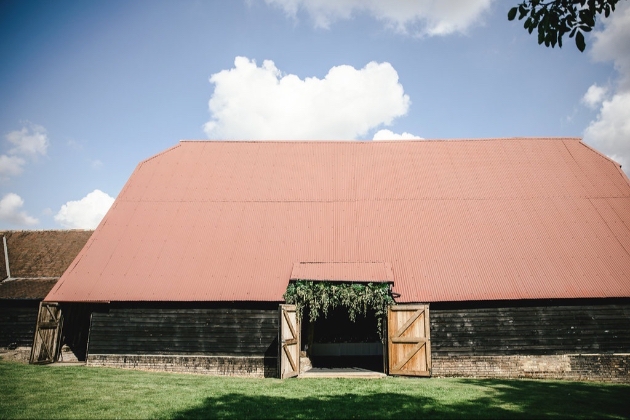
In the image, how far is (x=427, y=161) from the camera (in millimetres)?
17984

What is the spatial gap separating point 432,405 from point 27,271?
1960cm

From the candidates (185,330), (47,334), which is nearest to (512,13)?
(185,330)

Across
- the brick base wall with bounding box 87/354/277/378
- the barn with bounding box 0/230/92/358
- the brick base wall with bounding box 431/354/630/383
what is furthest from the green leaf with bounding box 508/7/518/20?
the barn with bounding box 0/230/92/358

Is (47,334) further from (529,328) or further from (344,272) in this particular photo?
(529,328)

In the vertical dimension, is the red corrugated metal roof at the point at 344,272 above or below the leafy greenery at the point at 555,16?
below

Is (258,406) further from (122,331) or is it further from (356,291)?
(122,331)

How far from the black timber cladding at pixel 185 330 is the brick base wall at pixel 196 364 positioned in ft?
0.52

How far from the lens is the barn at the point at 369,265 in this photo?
12516mm

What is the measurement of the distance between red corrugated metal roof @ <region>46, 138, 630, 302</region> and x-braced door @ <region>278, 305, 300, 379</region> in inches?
32.6

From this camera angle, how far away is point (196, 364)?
1279cm

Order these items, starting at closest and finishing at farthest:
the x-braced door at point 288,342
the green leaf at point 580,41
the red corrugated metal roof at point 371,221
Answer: the green leaf at point 580,41 < the x-braced door at point 288,342 < the red corrugated metal roof at point 371,221

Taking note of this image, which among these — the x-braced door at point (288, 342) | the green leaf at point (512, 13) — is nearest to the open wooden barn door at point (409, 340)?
the x-braced door at point (288, 342)

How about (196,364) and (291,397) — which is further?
(196,364)

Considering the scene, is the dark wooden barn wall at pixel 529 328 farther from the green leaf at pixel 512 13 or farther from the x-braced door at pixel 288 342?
the green leaf at pixel 512 13
